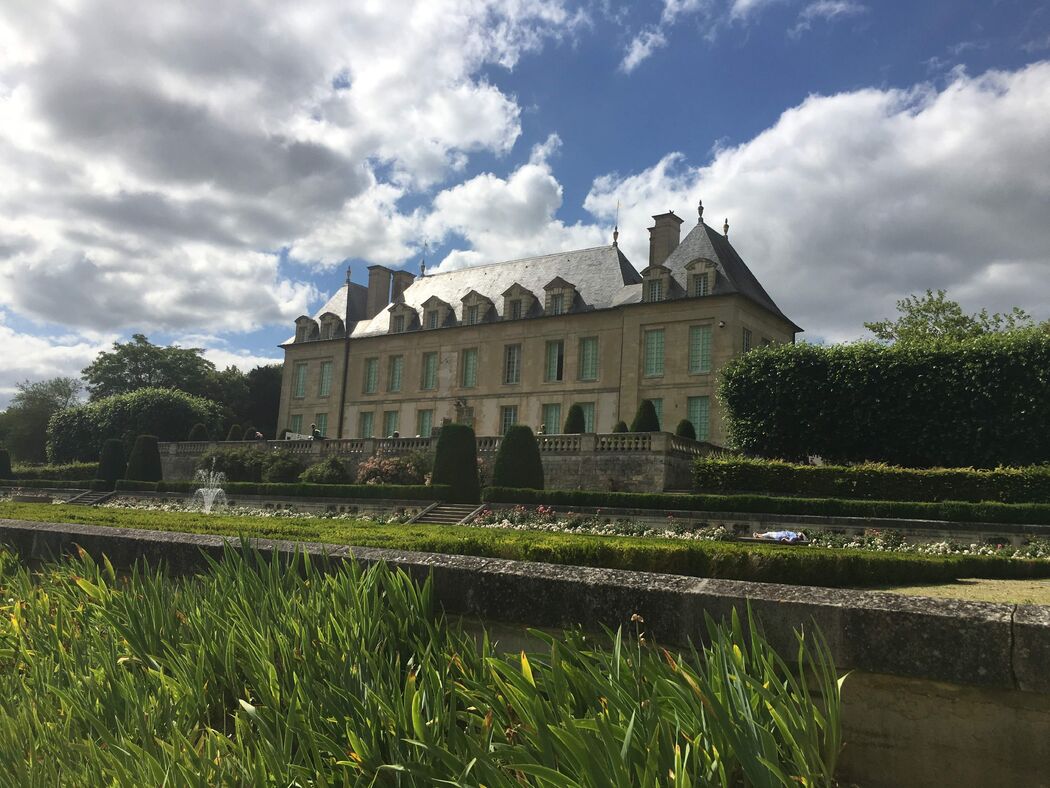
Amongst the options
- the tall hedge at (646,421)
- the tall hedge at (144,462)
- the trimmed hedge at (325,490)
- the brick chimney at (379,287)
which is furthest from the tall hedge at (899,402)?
the brick chimney at (379,287)

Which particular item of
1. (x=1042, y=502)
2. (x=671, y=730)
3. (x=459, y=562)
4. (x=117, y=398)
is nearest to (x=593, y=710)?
(x=671, y=730)

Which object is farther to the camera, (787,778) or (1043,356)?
(1043,356)

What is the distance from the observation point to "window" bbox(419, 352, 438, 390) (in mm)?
40375

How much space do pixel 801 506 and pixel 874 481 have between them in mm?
2945

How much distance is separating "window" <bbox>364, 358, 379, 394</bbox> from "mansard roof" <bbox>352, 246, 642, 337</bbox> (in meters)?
1.57

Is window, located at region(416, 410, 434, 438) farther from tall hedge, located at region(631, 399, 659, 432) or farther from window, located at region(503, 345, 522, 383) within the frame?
tall hedge, located at region(631, 399, 659, 432)

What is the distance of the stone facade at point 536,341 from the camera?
32.7 metres

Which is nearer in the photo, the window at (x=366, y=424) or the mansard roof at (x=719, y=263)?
the mansard roof at (x=719, y=263)

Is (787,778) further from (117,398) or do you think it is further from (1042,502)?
(117,398)

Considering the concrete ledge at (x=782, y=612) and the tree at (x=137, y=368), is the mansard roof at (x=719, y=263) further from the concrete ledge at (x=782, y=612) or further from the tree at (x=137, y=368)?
the tree at (x=137, y=368)

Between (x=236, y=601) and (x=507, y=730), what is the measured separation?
1577 mm

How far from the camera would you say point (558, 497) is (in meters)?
20.6

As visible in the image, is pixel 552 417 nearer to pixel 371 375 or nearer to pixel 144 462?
pixel 371 375

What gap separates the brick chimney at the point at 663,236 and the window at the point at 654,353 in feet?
12.4
